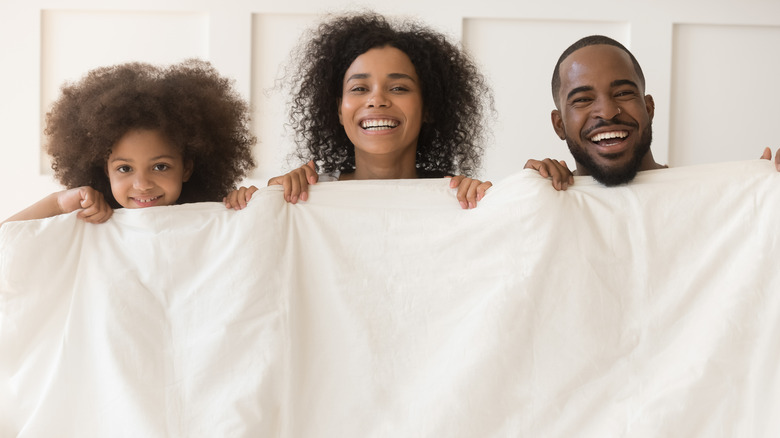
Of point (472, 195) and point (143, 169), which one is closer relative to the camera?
point (472, 195)

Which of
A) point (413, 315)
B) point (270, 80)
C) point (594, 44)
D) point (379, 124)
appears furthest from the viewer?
point (270, 80)

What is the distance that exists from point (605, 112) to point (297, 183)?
0.65 m

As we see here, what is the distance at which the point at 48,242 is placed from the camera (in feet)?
5.09

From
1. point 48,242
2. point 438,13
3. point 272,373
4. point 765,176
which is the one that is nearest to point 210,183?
point 48,242

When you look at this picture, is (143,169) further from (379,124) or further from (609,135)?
(609,135)

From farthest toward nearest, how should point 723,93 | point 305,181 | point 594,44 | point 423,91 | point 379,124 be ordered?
point 723,93, point 423,91, point 379,124, point 594,44, point 305,181

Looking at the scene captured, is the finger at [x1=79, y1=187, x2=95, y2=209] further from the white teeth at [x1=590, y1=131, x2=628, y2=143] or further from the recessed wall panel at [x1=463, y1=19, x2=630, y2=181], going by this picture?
the recessed wall panel at [x1=463, y1=19, x2=630, y2=181]

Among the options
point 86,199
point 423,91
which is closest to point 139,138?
point 86,199

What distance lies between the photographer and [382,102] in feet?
6.08

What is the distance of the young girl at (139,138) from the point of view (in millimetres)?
1716

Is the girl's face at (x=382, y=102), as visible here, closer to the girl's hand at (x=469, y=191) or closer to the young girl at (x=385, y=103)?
the young girl at (x=385, y=103)

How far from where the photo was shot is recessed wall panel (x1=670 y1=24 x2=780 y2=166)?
3064mm

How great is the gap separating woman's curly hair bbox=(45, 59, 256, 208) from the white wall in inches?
41.3

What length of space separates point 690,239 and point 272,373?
814 mm
